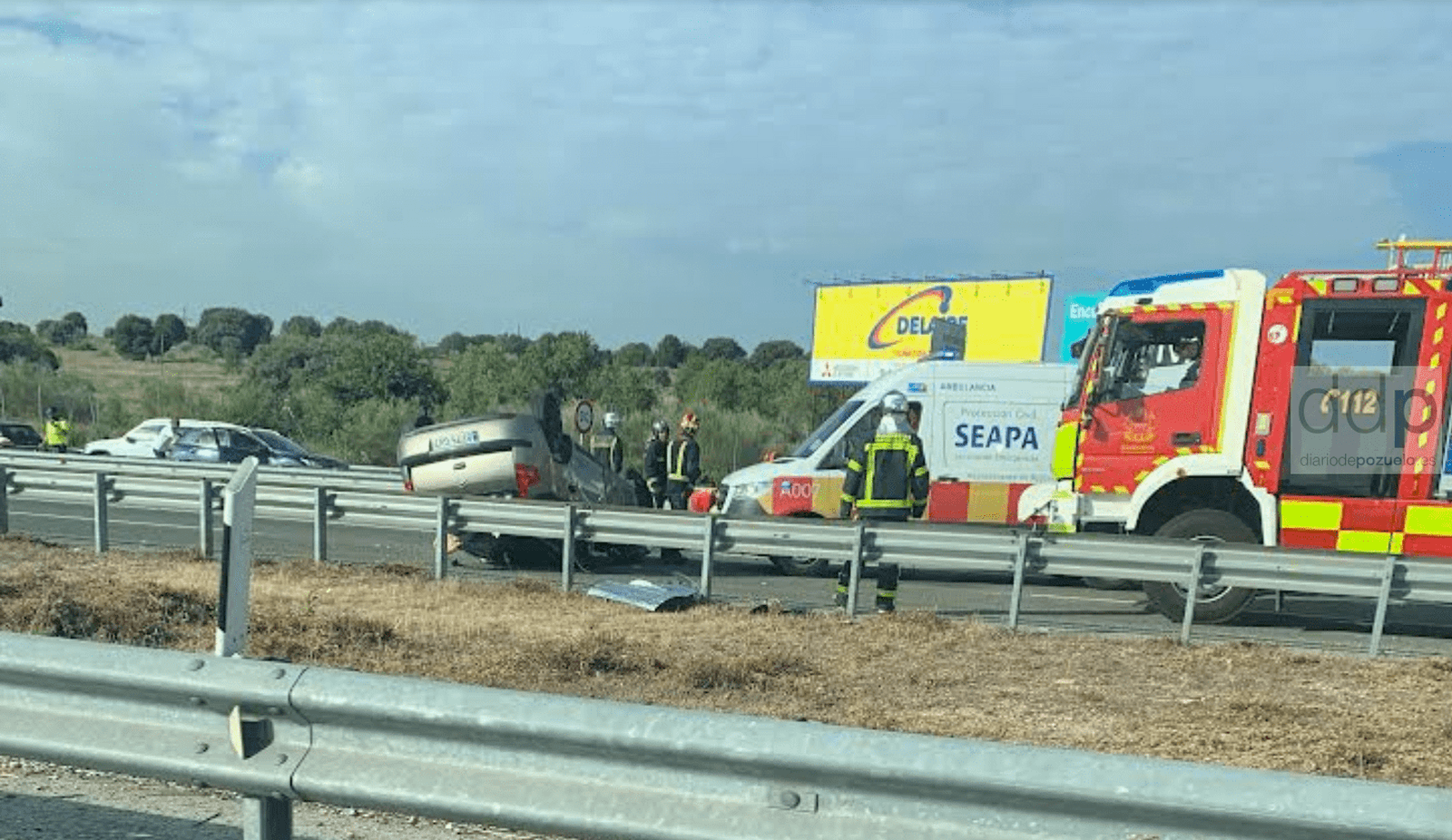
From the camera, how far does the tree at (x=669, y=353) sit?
100 metres

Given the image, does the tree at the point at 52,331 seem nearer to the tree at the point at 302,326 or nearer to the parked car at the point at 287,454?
the tree at the point at 302,326

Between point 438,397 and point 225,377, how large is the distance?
32848 mm

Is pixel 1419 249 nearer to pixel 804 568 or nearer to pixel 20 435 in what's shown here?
pixel 804 568

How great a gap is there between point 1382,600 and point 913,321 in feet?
86.9

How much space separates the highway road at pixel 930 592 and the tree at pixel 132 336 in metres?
88.8

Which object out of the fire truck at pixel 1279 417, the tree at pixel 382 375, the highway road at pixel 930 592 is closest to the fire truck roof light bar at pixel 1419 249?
the fire truck at pixel 1279 417

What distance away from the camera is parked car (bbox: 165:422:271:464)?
22.8 meters

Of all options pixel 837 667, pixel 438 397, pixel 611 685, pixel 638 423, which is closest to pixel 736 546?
pixel 837 667

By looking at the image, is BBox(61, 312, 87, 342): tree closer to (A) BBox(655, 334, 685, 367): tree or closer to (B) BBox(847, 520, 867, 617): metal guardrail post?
(A) BBox(655, 334, 685, 367): tree

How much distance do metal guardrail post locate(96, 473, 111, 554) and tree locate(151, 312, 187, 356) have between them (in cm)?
9072

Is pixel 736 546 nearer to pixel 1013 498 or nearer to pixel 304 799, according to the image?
pixel 1013 498

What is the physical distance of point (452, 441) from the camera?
1216cm

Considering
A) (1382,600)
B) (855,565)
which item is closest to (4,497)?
(855,565)

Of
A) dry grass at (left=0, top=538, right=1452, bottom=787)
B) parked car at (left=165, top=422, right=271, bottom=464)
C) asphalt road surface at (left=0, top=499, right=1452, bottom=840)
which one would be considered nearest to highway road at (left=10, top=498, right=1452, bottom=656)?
asphalt road surface at (left=0, top=499, right=1452, bottom=840)
